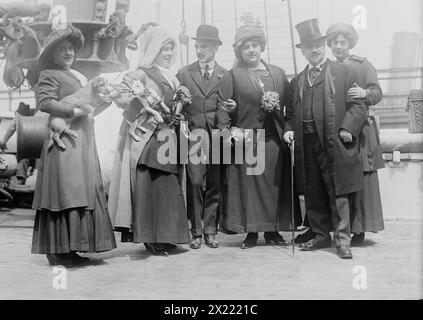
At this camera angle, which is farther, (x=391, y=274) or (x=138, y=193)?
(x=138, y=193)

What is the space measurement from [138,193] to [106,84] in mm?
981

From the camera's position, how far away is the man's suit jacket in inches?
222

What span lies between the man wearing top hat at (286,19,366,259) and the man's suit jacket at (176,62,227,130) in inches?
29.4

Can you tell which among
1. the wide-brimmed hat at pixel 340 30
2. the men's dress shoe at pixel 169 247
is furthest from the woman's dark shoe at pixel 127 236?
the wide-brimmed hat at pixel 340 30

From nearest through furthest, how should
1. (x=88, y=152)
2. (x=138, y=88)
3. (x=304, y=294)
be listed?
(x=304, y=294), (x=88, y=152), (x=138, y=88)

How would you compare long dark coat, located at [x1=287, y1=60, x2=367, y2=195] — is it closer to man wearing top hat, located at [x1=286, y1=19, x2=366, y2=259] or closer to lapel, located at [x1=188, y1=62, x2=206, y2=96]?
man wearing top hat, located at [x1=286, y1=19, x2=366, y2=259]

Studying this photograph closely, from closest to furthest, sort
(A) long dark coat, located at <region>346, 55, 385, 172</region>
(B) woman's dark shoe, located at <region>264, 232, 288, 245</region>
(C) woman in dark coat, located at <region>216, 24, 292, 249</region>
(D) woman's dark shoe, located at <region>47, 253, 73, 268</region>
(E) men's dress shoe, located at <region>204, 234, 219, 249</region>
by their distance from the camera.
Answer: (D) woman's dark shoe, located at <region>47, 253, 73, 268</region>, (A) long dark coat, located at <region>346, 55, 385, 172</region>, (C) woman in dark coat, located at <region>216, 24, 292, 249</region>, (E) men's dress shoe, located at <region>204, 234, 219, 249</region>, (B) woman's dark shoe, located at <region>264, 232, 288, 245</region>

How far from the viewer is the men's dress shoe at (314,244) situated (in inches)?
210

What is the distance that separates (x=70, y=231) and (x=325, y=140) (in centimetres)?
222

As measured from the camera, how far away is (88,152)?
15.4ft

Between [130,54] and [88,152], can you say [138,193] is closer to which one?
[88,152]

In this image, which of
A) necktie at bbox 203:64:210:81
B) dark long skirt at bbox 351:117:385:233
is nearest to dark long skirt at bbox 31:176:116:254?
necktie at bbox 203:64:210:81

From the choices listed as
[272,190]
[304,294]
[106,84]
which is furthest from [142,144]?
[304,294]

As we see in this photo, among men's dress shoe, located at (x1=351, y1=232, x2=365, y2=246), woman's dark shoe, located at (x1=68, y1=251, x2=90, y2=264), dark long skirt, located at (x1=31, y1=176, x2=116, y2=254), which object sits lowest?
men's dress shoe, located at (x1=351, y1=232, x2=365, y2=246)
